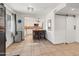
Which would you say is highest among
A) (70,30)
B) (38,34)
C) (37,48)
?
(70,30)

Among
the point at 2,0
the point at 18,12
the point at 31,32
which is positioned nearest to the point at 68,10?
the point at 31,32

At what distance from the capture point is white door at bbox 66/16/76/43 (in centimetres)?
296

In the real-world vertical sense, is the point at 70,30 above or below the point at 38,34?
above

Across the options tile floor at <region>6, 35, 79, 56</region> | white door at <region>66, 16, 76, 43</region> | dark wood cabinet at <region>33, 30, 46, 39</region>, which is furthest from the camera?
dark wood cabinet at <region>33, 30, 46, 39</region>

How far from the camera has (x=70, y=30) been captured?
10.1 ft

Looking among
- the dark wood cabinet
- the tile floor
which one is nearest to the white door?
the tile floor

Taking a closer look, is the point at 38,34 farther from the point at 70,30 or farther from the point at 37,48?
the point at 70,30

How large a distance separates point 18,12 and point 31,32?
2.35ft

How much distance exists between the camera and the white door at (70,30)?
9.70 ft

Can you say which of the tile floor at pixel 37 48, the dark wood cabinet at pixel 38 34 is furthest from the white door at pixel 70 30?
the dark wood cabinet at pixel 38 34

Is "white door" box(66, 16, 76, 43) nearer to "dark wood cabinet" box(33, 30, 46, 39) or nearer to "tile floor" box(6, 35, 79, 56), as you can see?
"tile floor" box(6, 35, 79, 56)

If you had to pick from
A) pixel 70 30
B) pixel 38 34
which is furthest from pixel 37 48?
pixel 70 30

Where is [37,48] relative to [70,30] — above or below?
below

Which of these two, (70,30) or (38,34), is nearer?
(70,30)
